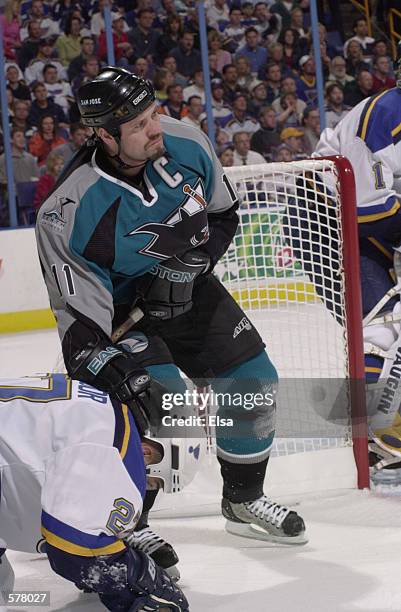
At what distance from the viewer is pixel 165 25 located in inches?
298

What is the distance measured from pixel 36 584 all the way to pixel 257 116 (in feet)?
18.5

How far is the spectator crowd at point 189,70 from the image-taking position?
6.99m

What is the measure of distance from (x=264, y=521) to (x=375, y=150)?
110 centimetres

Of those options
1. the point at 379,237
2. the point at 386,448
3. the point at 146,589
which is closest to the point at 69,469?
the point at 146,589

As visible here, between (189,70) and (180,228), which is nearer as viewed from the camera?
(180,228)

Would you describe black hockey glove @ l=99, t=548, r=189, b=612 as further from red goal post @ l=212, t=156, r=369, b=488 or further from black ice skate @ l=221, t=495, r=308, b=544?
red goal post @ l=212, t=156, r=369, b=488

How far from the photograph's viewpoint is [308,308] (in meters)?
3.26

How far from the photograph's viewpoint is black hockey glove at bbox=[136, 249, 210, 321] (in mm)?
2494

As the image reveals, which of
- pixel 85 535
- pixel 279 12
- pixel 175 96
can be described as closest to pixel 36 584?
pixel 85 535

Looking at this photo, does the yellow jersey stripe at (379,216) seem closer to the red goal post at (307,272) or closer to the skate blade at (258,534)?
the red goal post at (307,272)

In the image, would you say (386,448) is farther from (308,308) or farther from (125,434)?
(125,434)

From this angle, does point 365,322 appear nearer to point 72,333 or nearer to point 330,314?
point 330,314

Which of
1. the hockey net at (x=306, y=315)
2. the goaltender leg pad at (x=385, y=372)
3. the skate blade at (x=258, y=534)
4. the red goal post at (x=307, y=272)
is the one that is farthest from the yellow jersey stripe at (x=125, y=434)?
the goaltender leg pad at (x=385, y=372)

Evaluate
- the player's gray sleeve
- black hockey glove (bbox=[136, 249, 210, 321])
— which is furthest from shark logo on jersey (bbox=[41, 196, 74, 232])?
black hockey glove (bbox=[136, 249, 210, 321])
